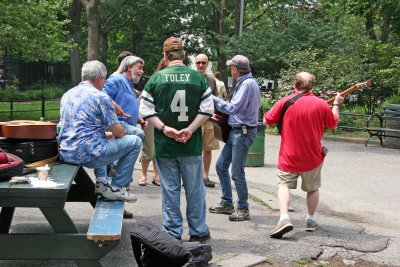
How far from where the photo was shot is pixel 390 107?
15539mm

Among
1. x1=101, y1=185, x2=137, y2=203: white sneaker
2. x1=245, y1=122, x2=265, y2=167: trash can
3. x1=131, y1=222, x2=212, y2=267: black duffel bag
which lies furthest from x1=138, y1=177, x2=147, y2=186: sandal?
x1=131, y1=222, x2=212, y2=267: black duffel bag

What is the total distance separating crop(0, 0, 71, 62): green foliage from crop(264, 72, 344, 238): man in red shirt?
1397 centimetres

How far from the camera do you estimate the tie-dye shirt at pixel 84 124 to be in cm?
536

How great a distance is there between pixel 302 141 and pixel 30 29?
15253 mm

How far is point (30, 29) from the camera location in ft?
64.6

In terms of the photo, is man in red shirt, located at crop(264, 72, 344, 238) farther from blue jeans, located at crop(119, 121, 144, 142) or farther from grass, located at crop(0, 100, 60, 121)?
grass, located at crop(0, 100, 60, 121)

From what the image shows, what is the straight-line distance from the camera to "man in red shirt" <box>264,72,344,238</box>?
6.42 metres

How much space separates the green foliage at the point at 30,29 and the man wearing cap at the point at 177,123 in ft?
46.2

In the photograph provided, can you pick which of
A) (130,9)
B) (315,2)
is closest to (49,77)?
(130,9)

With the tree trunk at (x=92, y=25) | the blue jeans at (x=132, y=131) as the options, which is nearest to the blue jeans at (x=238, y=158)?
the blue jeans at (x=132, y=131)

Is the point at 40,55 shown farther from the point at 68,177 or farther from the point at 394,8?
the point at 68,177

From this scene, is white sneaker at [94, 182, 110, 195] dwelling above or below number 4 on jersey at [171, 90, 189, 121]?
below

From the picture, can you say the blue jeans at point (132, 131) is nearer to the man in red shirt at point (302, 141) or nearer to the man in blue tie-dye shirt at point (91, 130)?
the man in blue tie-dye shirt at point (91, 130)

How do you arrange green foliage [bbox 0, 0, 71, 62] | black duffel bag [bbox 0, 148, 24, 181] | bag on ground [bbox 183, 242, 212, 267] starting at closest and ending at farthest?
black duffel bag [bbox 0, 148, 24, 181]
bag on ground [bbox 183, 242, 212, 267]
green foliage [bbox 0, 0, 71, 62]
